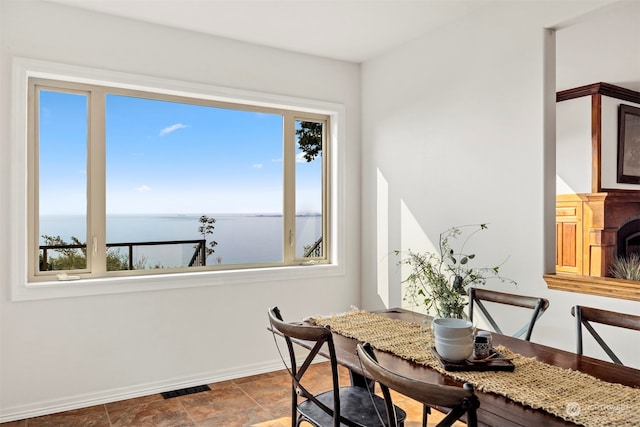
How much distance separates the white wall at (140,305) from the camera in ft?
9.81

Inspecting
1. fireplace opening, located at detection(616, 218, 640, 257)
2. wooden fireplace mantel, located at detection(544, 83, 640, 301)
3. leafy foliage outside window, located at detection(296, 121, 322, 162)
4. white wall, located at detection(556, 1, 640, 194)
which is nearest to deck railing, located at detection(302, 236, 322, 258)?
leafy foliage outside window, located at detection(296, 121, 322, 162)

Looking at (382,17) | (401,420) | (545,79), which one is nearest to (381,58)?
(382,17)

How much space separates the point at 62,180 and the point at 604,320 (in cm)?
333

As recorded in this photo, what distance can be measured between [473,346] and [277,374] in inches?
95.1

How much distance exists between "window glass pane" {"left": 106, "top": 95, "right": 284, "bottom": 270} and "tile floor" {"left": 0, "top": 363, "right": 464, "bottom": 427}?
980 mm

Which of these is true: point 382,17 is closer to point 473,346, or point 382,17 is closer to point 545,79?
point 545,79

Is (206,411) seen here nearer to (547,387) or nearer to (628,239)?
(547,387)

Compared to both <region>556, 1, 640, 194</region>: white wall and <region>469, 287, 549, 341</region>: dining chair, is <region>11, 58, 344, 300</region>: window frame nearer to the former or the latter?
<region>469, 287, 549, 341</region>: dining chair

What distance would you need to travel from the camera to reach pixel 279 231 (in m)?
4.14

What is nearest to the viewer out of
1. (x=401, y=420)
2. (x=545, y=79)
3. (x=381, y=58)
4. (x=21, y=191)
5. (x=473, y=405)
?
(x=473, y=405)

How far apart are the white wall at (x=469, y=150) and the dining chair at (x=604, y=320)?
52cm

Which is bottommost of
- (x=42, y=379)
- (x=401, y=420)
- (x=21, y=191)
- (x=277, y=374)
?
(x=277, y=374)

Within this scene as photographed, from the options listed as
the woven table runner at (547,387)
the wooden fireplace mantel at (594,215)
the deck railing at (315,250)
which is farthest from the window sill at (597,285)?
the deck railing at (315,250)

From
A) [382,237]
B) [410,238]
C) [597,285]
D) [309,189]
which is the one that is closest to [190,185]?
[309,189]
